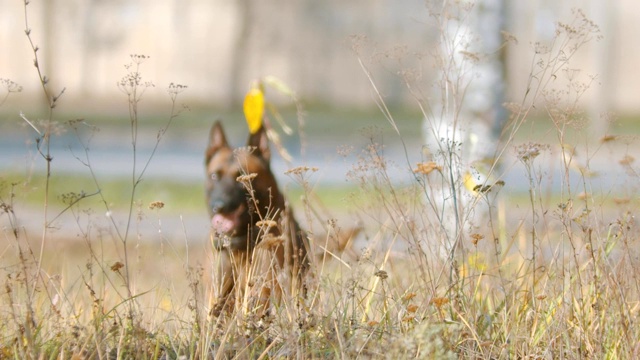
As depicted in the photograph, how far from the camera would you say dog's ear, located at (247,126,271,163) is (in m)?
4.25

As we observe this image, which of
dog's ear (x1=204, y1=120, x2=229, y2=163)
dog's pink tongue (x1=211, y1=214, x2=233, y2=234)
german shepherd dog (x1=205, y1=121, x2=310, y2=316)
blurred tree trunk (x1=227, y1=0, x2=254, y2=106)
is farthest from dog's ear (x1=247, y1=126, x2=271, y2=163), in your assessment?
blurred tree trunk (x1=227, y1=0, x2=254, y2=106)

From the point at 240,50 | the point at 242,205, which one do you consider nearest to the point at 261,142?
the point at 242,205

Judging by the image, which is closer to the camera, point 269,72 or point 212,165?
point 212,165

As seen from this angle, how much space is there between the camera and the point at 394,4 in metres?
27.9

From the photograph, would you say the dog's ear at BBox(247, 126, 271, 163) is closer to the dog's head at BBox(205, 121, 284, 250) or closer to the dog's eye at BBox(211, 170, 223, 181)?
the dog's head at BBox(205, 121, 284, 250)

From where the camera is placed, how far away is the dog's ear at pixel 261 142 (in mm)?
4246

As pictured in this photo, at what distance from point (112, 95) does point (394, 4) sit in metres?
9.13

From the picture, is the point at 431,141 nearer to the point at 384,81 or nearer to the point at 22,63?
the point at 384,81

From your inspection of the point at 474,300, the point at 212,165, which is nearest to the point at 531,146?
the point at 474,300

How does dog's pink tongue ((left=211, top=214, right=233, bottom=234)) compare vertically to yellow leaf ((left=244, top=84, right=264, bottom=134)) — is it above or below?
below

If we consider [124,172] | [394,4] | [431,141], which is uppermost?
[394,4]

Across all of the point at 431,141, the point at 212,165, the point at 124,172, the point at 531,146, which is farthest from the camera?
the point at 124,172

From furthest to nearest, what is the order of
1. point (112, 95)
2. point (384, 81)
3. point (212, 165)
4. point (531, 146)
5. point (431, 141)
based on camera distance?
point (112, 95)
point (384, 81)
point (431, 141)
point (212, 165)
point (531, 146)

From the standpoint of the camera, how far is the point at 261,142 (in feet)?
14.0
